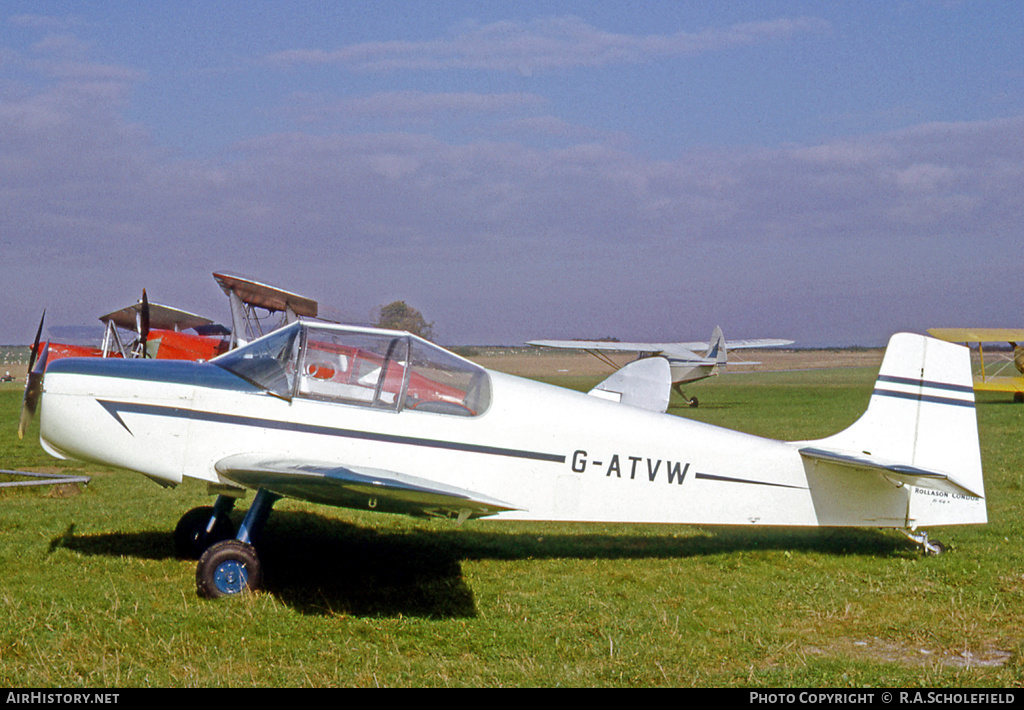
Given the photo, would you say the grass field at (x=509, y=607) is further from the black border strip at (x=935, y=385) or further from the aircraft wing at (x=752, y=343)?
the aircraft wing at (x=752, y=343)

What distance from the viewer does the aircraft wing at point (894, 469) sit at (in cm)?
571

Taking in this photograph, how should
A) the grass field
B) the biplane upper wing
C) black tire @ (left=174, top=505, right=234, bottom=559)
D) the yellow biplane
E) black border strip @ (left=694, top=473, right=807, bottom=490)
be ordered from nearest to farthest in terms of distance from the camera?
the grass field
black border strip @ (left=694, top=473, right=807, bottom=490)
black tire @ (left=174, top=505, right=234, bottom=559)
the biplane upper wing
the yellow biplane

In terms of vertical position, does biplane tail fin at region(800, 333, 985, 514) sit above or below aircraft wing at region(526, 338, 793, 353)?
below

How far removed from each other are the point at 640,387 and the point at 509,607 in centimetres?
348

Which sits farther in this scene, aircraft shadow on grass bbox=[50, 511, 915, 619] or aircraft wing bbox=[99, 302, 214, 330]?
aircraft wing bbox=[99, 302, 214, 330]

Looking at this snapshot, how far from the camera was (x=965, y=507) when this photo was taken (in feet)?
21.7

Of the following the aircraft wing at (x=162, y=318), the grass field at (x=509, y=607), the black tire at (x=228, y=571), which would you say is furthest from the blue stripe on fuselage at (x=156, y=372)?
the aircraft wing at (x=162, y=318)

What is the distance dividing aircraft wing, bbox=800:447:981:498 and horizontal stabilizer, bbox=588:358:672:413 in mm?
1949

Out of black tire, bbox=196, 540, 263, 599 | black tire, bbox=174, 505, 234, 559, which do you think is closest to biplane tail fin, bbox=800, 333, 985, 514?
black tire, bbox=196, 540, 263, 599

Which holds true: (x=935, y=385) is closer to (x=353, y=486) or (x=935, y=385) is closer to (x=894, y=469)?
(x=894, y=469)

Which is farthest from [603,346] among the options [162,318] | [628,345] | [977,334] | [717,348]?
[162,318]

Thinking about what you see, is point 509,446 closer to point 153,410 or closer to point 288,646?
point 288,646

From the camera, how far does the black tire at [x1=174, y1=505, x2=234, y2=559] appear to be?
6660 mm

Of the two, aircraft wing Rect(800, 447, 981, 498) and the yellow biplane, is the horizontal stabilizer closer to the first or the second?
aircraft wing Rect(800, 447, 981, 498)
